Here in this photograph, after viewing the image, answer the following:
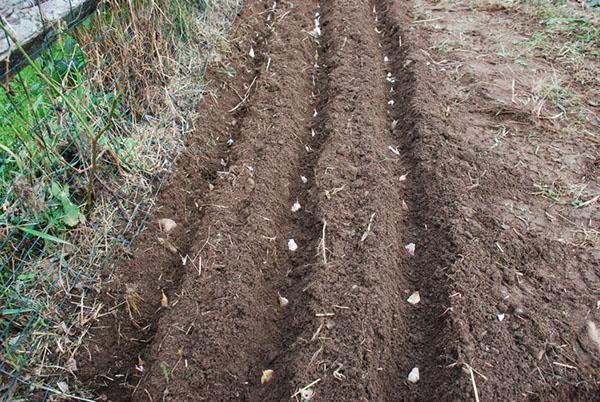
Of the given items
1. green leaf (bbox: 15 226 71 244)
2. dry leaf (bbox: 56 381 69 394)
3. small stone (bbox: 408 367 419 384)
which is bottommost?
small stone (bbox: 408 367 419 384)

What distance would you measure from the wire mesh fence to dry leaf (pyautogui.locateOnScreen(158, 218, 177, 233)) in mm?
123

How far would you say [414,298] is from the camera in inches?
96.4

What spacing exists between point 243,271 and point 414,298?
897mm

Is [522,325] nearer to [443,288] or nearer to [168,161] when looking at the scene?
[443,288]

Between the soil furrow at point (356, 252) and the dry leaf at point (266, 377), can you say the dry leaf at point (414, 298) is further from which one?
the dry leaf at point (266, 377)

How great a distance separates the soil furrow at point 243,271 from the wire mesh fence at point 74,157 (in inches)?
17.6

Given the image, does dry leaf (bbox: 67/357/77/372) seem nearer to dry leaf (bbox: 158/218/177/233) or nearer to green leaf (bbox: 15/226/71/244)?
green leaf (bbox: 15/226/71/244)

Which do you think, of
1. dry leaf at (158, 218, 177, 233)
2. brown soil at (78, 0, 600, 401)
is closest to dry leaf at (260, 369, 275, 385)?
brown soil at (78, 0, 600, 401)

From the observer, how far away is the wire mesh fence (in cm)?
224

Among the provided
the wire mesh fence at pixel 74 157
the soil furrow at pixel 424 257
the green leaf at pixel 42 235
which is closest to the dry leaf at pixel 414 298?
the soil furrow at pixel 424 257

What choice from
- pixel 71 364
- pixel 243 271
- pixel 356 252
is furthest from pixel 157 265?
pixel 356 252

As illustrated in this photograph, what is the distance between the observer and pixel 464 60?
159 inches

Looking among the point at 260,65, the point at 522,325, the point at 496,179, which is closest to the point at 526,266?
the point at 522,325

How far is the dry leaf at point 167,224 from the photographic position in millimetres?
2816
